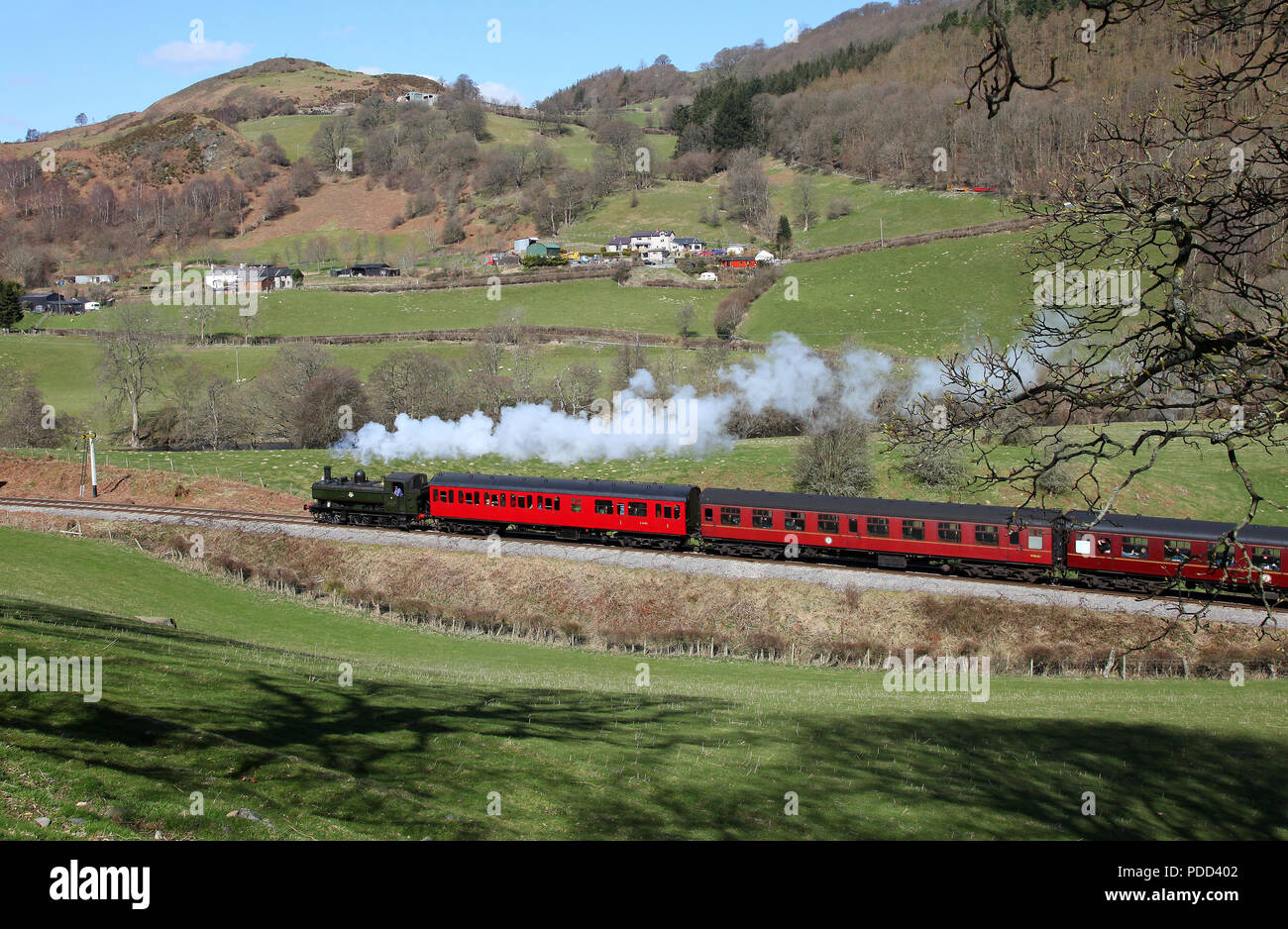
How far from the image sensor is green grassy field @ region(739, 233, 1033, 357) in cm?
9131

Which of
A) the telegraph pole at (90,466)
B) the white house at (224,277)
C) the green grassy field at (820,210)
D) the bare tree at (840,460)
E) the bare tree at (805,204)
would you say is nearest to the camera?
the bare tree at (840,460)

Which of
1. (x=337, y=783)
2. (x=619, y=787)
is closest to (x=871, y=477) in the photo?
(x=619, y=787)

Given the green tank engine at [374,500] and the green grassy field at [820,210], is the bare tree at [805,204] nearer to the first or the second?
the green grassy field at [820,210]

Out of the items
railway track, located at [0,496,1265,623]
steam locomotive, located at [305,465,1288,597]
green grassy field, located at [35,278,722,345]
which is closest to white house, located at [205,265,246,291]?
green grassy field, located at [35,278,722,345]

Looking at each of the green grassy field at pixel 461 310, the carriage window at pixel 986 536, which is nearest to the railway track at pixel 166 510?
the carriage window at pixel 986 536

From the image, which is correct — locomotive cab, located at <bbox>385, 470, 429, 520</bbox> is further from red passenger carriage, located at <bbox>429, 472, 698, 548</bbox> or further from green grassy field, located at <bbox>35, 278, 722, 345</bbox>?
green grassy field, located at <bbox>35, 278, 722, 345</bbox>

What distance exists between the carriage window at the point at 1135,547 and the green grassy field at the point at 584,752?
7.40 meters

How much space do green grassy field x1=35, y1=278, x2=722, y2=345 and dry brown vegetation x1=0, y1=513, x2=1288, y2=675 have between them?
6715 centimetres

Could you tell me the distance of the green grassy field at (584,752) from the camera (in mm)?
12680

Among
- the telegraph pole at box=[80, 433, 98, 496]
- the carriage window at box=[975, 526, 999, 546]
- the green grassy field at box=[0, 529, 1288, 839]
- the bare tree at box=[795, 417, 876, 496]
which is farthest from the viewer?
the telegraph pole at box=[80, 433, 98, 496]

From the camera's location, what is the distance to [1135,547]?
116 feet

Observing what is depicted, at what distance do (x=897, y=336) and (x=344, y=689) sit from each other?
266ft

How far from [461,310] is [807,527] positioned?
293 feet
